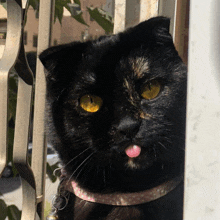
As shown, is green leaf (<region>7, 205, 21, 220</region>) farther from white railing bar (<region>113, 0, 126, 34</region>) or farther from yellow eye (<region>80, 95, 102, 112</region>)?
white railing bar (<region>113, 0, 126, 34</region>)

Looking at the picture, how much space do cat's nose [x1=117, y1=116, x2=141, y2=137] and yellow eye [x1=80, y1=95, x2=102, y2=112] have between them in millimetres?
86

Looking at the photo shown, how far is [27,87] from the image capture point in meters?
0.62

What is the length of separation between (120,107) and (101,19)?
418mm

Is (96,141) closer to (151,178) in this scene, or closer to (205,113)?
(151,178)

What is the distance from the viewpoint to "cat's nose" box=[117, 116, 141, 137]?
52 cm

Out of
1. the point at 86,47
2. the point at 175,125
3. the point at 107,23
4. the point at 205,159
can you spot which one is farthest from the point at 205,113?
the point at 107,23

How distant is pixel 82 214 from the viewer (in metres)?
0.61

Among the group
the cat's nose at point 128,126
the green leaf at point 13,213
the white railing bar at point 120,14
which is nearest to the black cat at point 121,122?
the cat's nose at point 128,126

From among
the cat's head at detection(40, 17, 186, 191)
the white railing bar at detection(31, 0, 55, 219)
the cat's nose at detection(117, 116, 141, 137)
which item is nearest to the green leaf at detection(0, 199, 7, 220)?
the white railing bar at detection(31, 0, 55, 219)

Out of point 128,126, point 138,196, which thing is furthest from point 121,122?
point 138,196

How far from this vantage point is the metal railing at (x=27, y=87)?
0.51 m

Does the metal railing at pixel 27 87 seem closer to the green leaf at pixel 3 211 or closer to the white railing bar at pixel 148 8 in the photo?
the white railing bar at pixel 148 8

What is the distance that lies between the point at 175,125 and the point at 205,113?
0.34m

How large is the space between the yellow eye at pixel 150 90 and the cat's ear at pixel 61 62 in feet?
0.63
